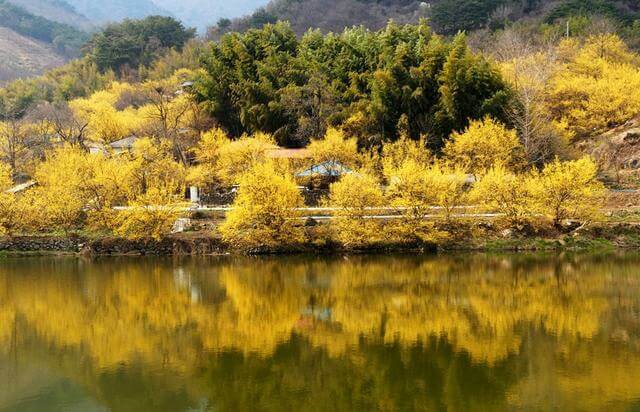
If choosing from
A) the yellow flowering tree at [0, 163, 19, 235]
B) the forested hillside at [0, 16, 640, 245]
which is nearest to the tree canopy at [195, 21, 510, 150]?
the forested hillside at [0, 16, 640, 245]

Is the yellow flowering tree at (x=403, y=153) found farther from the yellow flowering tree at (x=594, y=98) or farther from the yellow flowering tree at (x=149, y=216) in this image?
the yellow flowering tree at (x=149, y=216)

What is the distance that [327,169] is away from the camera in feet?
112

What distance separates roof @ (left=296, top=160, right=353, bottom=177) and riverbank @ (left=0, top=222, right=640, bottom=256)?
20.5 ft

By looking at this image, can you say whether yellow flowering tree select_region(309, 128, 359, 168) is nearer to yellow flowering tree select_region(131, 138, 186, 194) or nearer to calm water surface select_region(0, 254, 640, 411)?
yellow flowering tree select_region(131, 138, 186, 194)

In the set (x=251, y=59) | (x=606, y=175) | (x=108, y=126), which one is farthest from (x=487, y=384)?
(x=108, y=126)

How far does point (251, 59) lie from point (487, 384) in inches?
1373

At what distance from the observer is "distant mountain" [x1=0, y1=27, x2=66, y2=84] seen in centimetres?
10875

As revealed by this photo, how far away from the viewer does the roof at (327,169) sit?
3412cm

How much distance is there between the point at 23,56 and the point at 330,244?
362 ft

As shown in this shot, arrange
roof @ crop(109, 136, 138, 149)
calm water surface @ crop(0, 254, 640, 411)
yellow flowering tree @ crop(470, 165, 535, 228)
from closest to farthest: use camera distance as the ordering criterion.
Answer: calm water surface @ crop(0, 254, 640, 411)
yellow flowering tree @ crop(470, 165, 535, 228)
roof @ crop(109, 136, 138, 149)

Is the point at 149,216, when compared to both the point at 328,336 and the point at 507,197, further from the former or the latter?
the point at 507,197

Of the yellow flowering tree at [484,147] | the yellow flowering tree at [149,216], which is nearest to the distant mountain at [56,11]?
the yellow flowering tree at [149,216]

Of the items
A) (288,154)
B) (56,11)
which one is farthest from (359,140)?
(56,11)

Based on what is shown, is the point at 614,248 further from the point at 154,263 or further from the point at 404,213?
the point at 154,263
